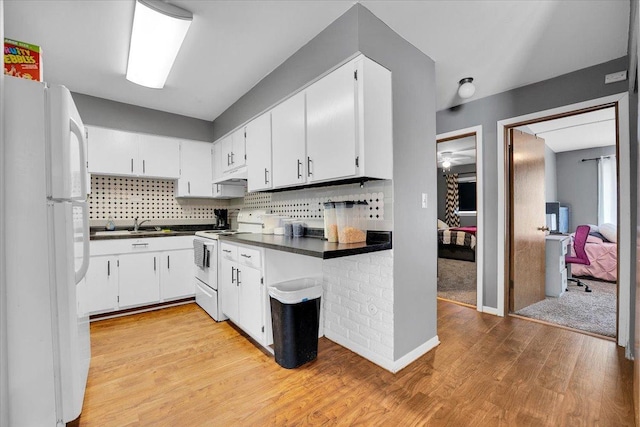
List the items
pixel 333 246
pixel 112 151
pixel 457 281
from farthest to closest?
pixel 457 281 < pixel 112 151 < pixel 333 246

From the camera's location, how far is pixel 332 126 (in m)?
2.02

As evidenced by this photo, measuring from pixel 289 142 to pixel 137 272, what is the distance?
2.45m

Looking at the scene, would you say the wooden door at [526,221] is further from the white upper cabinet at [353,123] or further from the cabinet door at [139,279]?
the cabinet door at [139,279]

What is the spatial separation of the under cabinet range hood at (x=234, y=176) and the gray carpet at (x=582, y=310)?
358 centimetres

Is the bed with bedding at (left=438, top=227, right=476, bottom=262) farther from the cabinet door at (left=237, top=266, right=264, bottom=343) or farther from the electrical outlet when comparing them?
the cabinet door at (left=237, top=266, right=264, bottom=343)

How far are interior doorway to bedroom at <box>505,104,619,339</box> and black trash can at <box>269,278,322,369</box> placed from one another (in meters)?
2.43

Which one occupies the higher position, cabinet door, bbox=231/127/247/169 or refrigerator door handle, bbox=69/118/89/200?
cabinet door, bbox=231/127/247/169

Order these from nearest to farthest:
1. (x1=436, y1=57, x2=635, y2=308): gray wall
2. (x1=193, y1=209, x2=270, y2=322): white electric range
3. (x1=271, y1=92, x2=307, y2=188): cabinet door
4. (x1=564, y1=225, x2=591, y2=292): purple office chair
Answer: (x1=271, y1=92, x2=307, y2=188): cabinet door → (x1=436, y1=57, x2=635, y2=308): gray wall → (x1=193, y1=209, x2=270, y2=322): white electric range → (x1=564, y1=225, x2=591, y2=292): purple office chair

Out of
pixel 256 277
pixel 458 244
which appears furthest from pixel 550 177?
pixel 256 277

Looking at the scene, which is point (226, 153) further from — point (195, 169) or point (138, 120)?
point (138, 120)

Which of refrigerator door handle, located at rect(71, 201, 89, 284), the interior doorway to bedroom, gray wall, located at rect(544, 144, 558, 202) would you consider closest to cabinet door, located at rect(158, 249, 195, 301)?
refrigerator door handle, located at rect(71, 201, 89, 284)

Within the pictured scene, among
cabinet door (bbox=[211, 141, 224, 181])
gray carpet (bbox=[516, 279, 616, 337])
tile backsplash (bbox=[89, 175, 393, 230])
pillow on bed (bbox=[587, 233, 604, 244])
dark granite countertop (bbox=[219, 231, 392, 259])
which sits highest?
cabinet door (bbox=[211, 141, 224, 181])

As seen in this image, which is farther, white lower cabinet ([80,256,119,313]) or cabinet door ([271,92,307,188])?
white lower cabinet ([80,256,119,313])

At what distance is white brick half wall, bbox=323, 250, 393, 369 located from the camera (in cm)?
205
